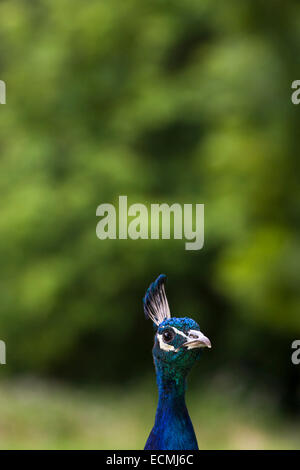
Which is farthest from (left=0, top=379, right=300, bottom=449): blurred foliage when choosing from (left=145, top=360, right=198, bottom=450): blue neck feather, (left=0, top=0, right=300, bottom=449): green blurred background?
(left=145, top=360, right=198, bottom=450): blue neck feather

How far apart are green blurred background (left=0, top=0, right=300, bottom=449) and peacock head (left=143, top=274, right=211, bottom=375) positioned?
18.4 ft

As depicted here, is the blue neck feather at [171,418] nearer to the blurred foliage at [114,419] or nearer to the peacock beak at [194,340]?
the peacock beak at [194,340]

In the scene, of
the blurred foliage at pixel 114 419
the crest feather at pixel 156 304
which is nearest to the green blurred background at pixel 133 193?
the blurred foliage at pixel 114 419

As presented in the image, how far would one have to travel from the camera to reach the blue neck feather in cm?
113

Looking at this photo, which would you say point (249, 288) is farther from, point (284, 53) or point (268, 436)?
point (284, 53)

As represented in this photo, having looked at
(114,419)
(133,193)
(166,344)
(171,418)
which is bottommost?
(114,419)

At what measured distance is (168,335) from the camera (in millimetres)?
1138

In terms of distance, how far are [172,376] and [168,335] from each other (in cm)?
6

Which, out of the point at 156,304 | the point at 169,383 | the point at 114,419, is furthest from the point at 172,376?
the point at 114,419

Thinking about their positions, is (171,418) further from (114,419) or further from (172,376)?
(114,419)

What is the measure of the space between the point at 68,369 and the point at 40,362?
1.10ft

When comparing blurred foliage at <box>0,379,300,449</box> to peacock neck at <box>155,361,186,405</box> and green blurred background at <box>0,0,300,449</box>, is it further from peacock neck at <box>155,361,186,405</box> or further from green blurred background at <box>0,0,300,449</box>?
peacock neck at <box>155,361,186,405</box>

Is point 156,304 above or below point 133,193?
below

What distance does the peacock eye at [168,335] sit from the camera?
1.13 m
